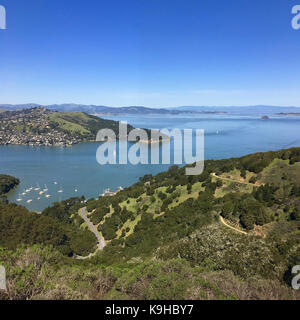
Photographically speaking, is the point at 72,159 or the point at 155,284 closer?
the point at 155,284

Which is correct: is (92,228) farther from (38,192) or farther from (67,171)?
(67,171)

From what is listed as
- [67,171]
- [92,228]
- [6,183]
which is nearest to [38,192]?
[6,183]

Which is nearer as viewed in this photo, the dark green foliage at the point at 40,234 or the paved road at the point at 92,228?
the dark green foliage at the point at 40,234

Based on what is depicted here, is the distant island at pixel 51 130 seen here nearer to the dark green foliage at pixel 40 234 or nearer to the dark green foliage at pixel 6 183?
the dark green foliage at pixel 6 183

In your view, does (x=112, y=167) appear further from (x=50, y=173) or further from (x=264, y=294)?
(x=264, y=294)

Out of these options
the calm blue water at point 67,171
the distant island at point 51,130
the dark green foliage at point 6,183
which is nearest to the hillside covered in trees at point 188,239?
the calm blue water at point 67,171
